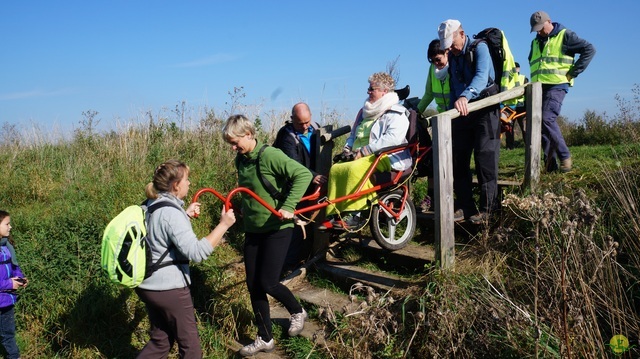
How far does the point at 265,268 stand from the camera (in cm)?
453

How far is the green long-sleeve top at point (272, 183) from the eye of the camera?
4.50m

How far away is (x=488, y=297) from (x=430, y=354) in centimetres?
62

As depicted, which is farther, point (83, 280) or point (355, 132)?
point (83, 280)

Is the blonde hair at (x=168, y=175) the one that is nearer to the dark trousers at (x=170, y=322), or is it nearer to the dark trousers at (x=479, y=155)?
the dark trousers at (x=170, y=322)

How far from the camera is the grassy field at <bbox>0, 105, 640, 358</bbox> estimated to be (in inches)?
145

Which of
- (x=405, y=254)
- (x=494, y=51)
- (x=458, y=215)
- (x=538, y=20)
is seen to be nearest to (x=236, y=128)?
(x=405, y=254)

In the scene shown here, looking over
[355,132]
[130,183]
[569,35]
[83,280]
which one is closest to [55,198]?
[130,183]

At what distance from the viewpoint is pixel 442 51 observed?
5680 millimetres

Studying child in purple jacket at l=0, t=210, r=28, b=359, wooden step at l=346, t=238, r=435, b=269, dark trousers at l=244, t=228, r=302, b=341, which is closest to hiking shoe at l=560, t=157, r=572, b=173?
wooden step at l=346, t=238, r=435, b=269

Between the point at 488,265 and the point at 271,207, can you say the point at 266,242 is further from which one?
the point at 488,265

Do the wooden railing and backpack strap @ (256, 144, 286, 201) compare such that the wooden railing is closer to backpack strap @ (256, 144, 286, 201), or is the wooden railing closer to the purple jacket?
backpack strap @ (256, 144, 286, 201)

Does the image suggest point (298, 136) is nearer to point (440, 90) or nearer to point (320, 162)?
point (320, 162)

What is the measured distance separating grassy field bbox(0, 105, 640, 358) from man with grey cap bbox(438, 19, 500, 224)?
291 mm

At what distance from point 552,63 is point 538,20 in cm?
59
